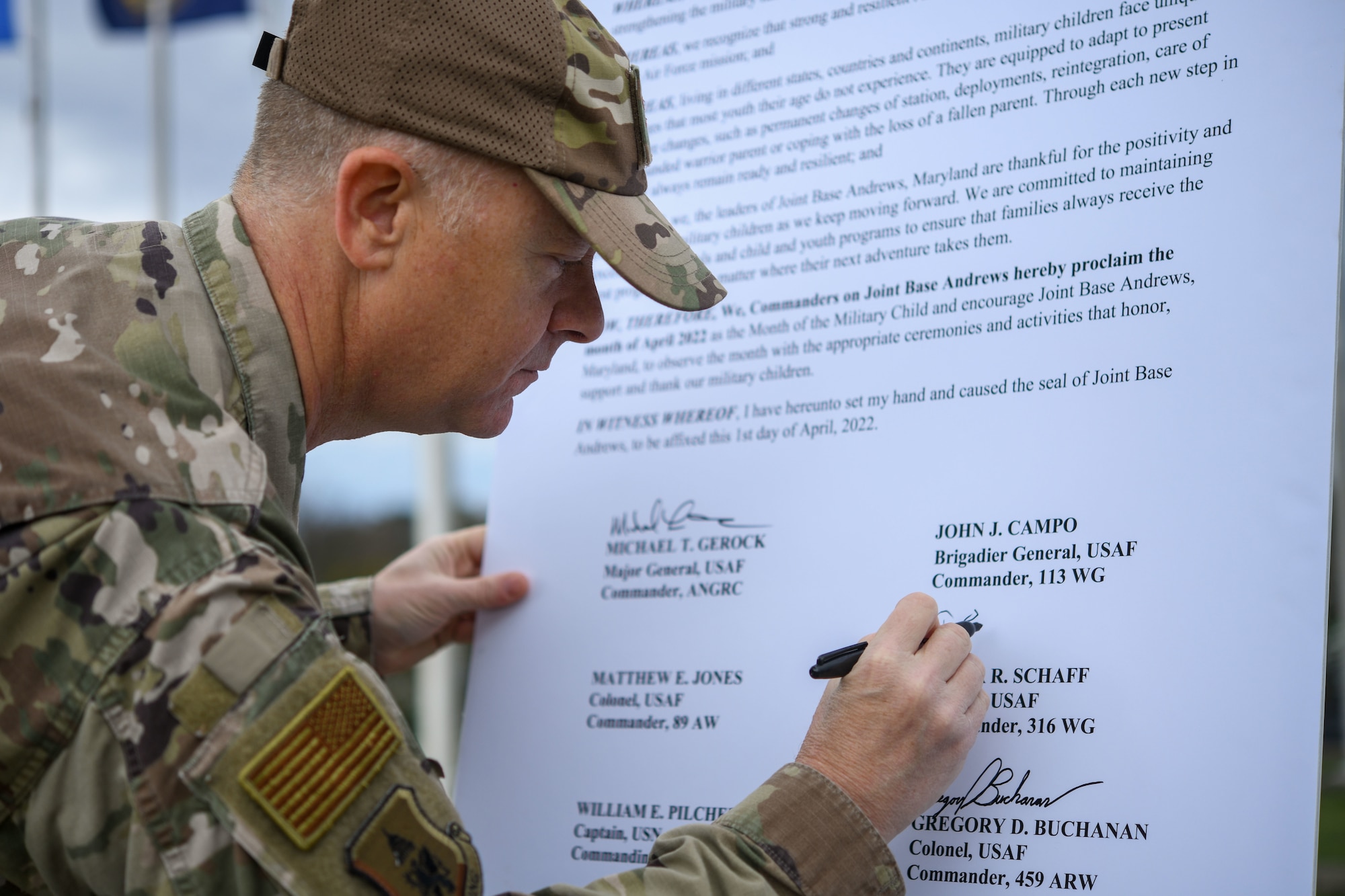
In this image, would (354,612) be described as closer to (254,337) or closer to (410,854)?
(254,337)

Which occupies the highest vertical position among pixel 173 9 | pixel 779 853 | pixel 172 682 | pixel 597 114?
pixel 173 9

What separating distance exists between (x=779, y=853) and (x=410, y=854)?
1.35 ft

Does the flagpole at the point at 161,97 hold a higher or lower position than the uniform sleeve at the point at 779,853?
higher

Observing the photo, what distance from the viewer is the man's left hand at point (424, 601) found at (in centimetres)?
207

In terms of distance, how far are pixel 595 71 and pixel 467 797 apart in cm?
122

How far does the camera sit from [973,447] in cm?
151

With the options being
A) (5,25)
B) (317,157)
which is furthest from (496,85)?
(5,25)

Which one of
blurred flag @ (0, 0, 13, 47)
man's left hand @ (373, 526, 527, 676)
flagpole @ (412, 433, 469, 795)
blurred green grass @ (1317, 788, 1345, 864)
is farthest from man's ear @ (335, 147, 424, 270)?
blurred green grass @ (1317, 788, 1345, 864)

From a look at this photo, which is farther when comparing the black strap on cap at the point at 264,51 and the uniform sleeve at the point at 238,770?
the black strap on cap at the point at 264,51

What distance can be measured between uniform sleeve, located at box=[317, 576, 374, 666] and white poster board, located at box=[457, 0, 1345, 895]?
1.02 ft
